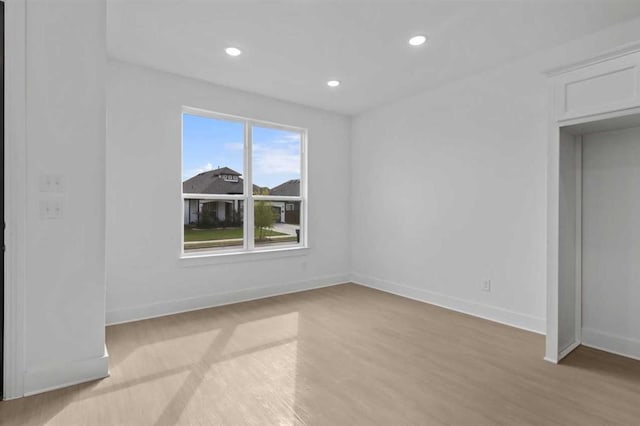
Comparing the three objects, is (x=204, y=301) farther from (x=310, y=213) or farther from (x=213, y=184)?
(x=310, y=213)

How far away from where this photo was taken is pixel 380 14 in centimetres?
265

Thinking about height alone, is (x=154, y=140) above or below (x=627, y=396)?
above

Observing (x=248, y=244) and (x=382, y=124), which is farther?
(x=382, y=124)

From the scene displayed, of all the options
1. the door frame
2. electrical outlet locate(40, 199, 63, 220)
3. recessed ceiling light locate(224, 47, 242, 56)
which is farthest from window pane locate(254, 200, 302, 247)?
the door frame

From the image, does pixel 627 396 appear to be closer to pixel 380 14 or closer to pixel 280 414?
pixel 280 414

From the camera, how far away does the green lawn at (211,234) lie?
4.06 m

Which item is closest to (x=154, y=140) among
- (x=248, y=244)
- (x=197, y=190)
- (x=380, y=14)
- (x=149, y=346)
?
(x=197, y=190)

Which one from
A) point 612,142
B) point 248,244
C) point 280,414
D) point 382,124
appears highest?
point 382,124

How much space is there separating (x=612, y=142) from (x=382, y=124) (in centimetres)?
272

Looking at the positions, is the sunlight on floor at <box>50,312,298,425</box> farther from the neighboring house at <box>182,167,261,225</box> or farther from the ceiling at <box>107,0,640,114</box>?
the ceiling at <box>107,0,640,114</box>

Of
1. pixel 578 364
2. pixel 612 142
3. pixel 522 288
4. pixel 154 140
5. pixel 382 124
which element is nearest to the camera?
pixel 578 364

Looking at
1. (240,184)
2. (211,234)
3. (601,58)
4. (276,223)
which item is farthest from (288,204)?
(601,58)

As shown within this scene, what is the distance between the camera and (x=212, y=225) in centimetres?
424

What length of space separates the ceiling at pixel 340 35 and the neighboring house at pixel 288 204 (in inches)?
58.8
